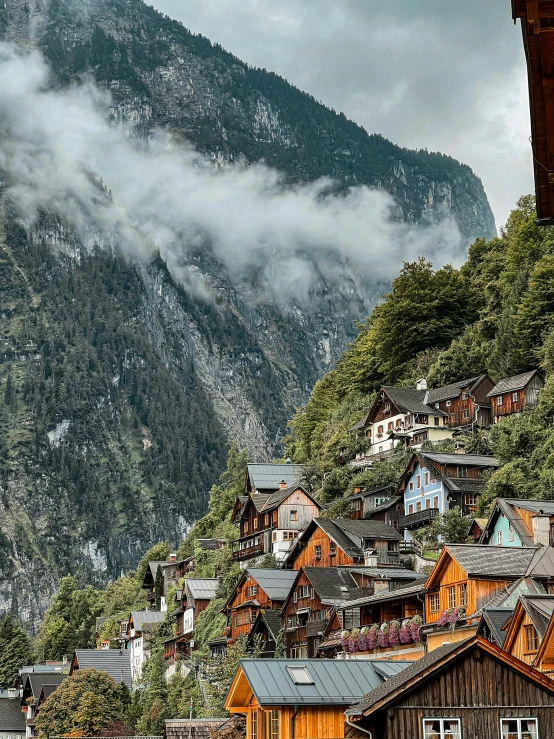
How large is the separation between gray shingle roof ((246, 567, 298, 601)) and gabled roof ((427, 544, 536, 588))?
27.7 meters

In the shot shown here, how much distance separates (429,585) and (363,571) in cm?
1854

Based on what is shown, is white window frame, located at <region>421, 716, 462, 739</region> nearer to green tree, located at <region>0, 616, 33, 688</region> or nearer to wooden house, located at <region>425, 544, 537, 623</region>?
wooden house, located at <region>425, 544, 537, 623</region>

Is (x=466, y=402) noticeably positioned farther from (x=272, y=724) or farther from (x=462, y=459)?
(x=272, y=724)

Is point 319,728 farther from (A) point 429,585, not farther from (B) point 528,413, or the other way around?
(B) point 528,413

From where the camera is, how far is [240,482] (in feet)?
436

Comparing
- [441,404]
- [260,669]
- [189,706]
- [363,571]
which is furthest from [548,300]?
[260,669]

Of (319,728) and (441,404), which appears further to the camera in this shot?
(441,404)

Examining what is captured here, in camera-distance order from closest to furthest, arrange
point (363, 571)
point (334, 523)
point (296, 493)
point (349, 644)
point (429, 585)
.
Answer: point (429, 585), point (349, 644), point (363, 571), point (334, 523), point (296, 493)

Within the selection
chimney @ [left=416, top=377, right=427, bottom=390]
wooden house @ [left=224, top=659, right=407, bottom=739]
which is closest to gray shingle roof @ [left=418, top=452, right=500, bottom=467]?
chimney @ [left=416, top=377, right=427, bottom=390]

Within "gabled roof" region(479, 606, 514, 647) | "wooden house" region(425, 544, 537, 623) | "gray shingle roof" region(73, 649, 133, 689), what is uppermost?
"gray shingle roof" region(73, 649, 133, 689)

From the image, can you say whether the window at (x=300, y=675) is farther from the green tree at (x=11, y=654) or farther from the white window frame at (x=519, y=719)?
the green tree at (x=11, y=654)

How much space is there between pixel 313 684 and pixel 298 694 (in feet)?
2.48

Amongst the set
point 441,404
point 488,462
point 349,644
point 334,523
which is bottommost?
point 349,644

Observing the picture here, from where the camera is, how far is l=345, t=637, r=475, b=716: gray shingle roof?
3019 centimetres
